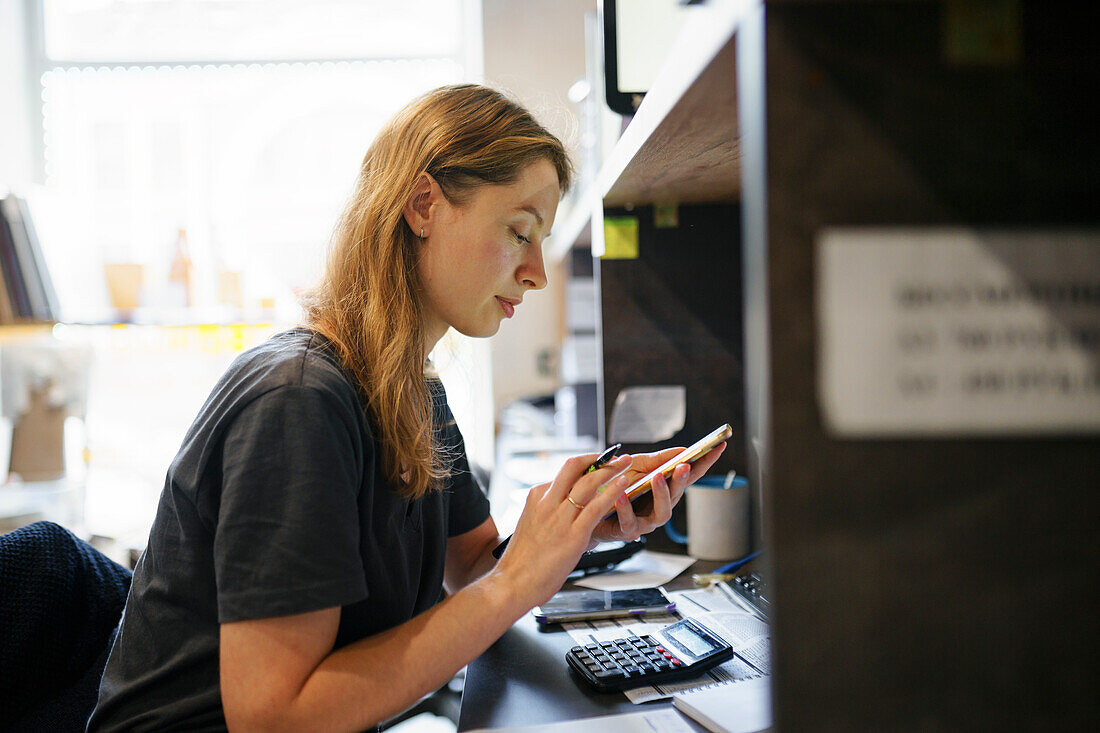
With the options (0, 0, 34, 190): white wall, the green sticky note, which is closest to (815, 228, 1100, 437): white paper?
the green sticky note

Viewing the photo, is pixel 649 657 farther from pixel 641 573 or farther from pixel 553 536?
pixel 641 573

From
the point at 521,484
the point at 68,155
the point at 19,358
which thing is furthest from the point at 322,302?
the point at 68,155

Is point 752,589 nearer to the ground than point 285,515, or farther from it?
nearer to the ground

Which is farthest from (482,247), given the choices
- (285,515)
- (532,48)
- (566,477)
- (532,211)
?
(532,48)

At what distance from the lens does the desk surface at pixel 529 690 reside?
0.78 metres

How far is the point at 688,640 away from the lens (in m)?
0.91

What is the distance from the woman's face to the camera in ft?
3.24

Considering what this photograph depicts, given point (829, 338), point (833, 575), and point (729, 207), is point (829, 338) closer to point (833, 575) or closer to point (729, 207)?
point (833, 575)

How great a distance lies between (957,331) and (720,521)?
0.98 meters

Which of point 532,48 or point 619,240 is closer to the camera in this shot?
point 619,240

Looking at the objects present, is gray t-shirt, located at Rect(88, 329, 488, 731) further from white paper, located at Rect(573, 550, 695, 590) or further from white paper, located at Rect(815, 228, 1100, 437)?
white paper, located at Rect(815, 228, 1100, 437)

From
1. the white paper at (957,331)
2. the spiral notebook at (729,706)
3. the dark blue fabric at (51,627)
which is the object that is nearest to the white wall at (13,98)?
the dark blue fabric at (51,627)

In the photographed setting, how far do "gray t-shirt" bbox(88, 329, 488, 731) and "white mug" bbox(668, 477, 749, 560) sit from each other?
22.7 inches

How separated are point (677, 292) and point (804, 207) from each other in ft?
3.55
